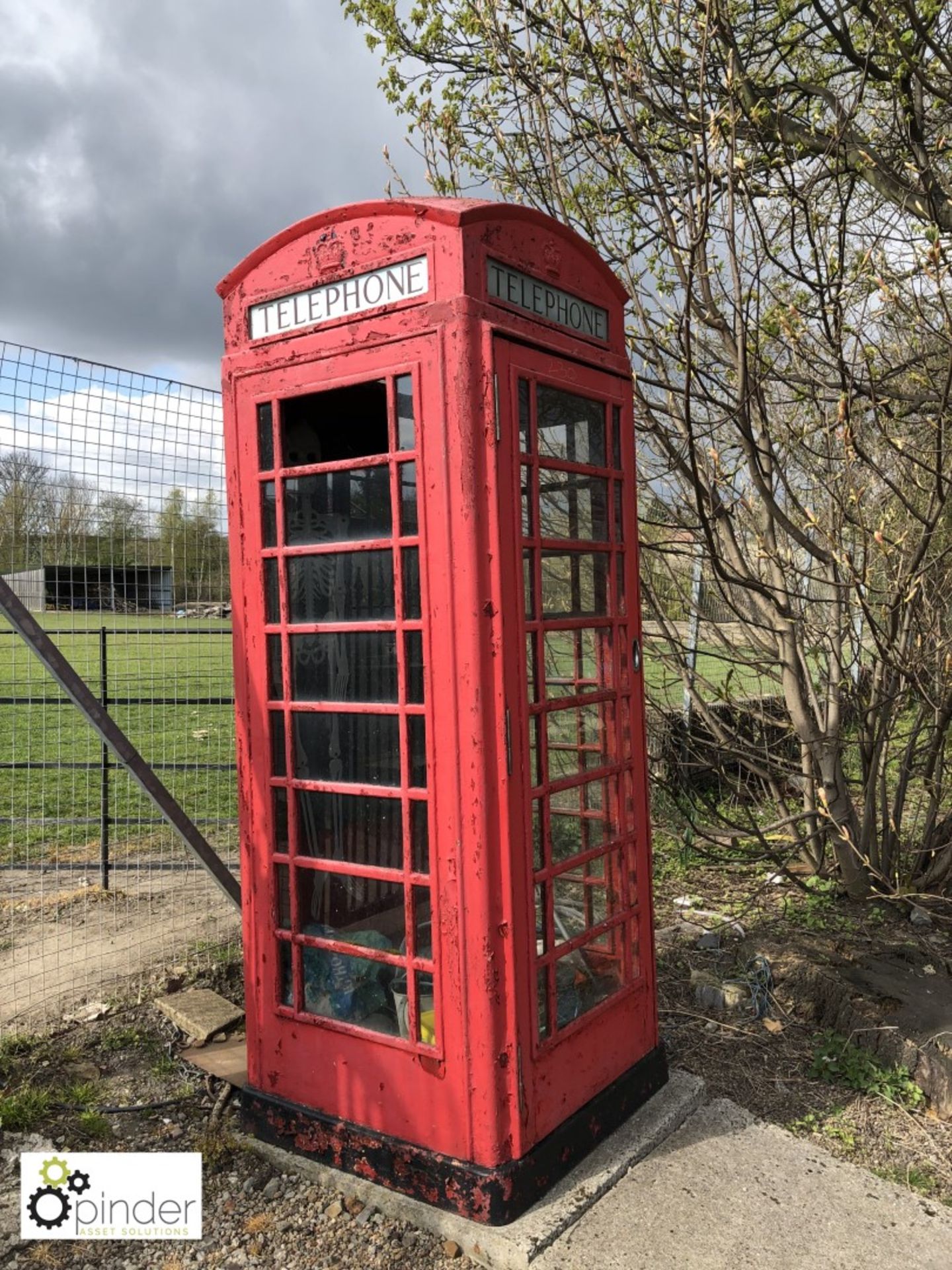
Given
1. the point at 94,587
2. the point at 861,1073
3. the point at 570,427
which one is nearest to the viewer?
the point at 570,427

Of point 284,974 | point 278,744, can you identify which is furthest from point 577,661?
point 284,974

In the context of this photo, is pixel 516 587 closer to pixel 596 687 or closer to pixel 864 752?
pixel 596 687

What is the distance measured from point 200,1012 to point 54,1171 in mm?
1028

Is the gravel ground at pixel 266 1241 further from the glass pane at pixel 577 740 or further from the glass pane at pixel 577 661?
the glass pane at pixel 577 661

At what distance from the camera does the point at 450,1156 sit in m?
2.68

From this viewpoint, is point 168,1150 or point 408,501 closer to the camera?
point 408,501

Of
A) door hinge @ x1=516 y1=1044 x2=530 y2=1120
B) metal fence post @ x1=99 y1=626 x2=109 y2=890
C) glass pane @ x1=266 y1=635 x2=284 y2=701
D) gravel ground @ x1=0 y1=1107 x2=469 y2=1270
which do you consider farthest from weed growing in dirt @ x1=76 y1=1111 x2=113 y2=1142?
metal fence post @ x1=99 y1=626 x2=109 y2=890

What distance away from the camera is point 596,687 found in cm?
306

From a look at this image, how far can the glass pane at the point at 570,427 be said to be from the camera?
2.84 metres

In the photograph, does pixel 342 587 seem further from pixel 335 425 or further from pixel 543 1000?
pixel 543 1000

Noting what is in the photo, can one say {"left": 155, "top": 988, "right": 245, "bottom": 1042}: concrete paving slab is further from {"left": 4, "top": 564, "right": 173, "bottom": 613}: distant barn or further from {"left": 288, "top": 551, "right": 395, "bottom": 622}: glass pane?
{"left": 288, "top": 551, "right": 395, "bottom": 622}: glass pane

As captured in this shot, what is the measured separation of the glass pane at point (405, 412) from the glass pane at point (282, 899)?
1437 mm

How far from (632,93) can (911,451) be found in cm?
223

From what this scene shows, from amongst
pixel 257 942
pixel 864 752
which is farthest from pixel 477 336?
pixel 864 752
